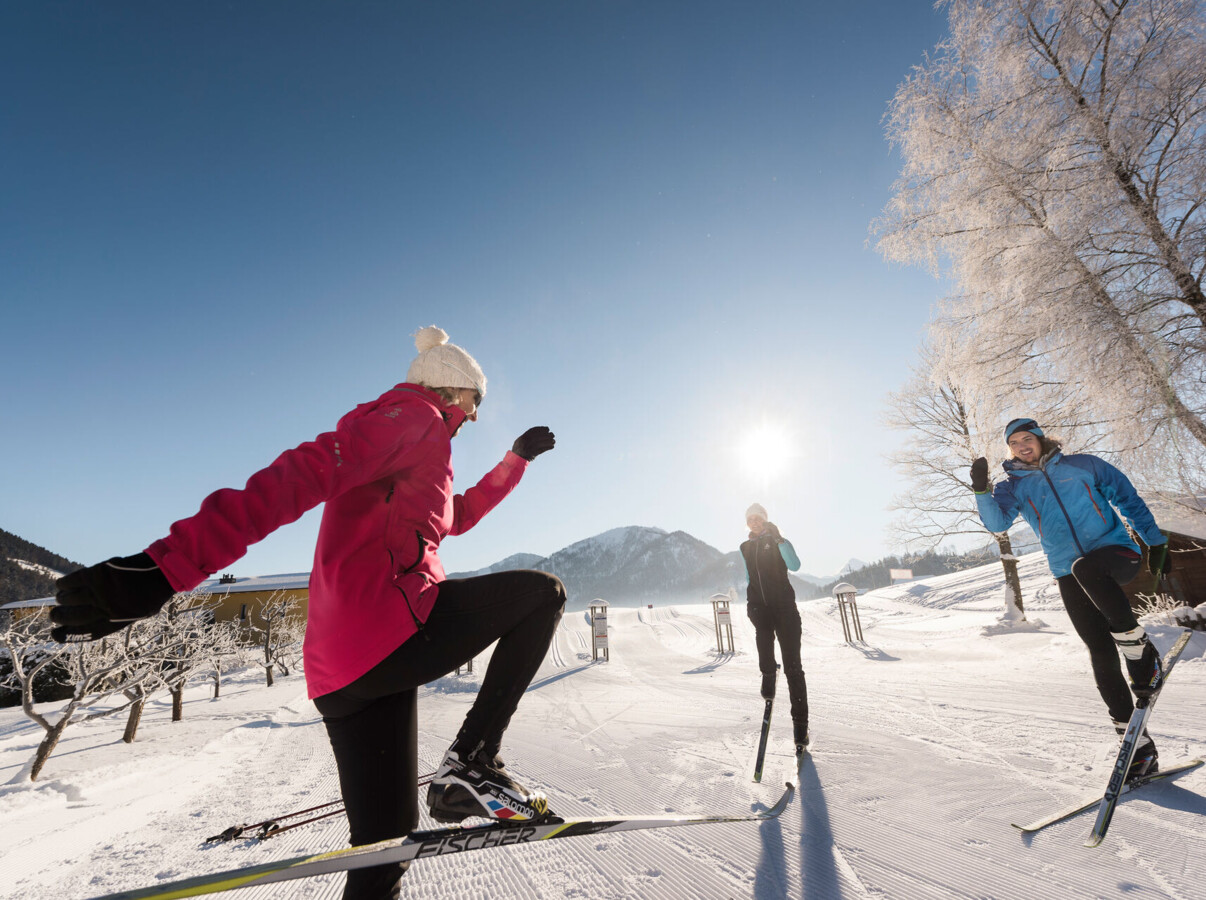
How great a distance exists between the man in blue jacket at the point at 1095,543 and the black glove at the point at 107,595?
13.1 feet

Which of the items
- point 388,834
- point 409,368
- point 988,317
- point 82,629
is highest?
point 988,317

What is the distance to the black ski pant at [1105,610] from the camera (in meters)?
2.84

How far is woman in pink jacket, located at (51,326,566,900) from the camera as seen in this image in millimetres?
1211

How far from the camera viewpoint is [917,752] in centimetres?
383

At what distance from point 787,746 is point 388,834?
155 inches

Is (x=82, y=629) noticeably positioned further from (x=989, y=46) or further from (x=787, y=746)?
(x=989, y=46)

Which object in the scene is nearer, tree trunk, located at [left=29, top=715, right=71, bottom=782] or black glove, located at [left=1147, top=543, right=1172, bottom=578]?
black glove, located at [left=1147, top=543, right=1172, bottom=578]

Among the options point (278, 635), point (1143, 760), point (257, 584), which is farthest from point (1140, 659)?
point (257, 584)

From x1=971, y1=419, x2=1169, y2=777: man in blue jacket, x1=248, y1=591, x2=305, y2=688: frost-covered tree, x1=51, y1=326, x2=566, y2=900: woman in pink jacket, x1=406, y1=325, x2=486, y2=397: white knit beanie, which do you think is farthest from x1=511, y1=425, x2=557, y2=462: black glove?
x1=248, y1=591, x2=305, y2=688: frost-covered tree

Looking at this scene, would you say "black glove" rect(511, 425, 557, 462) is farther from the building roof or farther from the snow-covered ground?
the building roof

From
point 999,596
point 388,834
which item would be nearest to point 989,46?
point 388,834

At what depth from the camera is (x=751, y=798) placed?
10.3 feet

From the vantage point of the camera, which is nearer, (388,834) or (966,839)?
(388,834)

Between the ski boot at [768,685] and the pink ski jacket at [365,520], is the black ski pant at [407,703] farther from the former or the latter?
the ski boot at [768,685]
